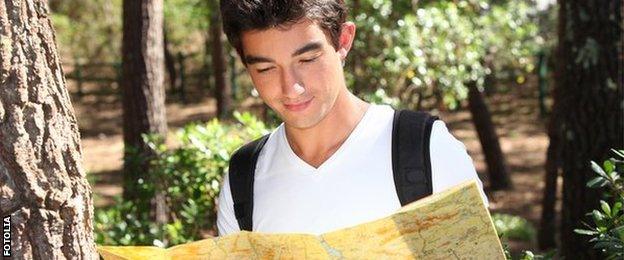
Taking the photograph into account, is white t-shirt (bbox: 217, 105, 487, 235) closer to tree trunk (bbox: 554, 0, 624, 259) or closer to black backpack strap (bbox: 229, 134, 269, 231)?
black backpack strap (bbox: 229, 134, 269, 231)

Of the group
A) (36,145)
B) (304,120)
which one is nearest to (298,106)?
(304,120)

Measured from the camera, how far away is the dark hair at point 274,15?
7.59 feet

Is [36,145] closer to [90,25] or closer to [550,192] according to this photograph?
[550,192]

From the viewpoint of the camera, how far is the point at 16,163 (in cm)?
195

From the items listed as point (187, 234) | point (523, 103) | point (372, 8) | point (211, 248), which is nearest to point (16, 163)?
point (211, 248)

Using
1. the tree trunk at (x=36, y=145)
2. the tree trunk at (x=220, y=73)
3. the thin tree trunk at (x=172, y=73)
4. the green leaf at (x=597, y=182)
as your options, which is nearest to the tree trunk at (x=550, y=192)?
the green leaf at (x=597, y=182)

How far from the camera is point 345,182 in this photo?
238cm

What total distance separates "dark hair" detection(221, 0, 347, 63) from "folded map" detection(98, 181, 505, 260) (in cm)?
57

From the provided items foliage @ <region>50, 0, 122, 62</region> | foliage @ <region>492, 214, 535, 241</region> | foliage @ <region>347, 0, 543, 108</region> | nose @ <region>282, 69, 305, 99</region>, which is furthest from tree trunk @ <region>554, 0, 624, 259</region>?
foliage @ <region>50, 0, 122, 62</region>

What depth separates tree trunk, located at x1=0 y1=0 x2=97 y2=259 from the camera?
6.40ft

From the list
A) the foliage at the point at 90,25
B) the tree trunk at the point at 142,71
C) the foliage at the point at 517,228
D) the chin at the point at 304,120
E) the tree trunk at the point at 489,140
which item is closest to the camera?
the chin at the point at 304,120

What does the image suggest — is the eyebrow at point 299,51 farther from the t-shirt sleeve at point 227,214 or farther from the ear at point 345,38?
the t-shirt sleeve at point 227,214

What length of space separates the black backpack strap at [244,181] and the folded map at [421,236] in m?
0.47

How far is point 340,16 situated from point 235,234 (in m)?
0.71
